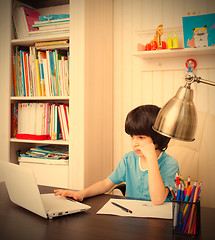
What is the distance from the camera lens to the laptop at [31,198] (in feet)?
3.36

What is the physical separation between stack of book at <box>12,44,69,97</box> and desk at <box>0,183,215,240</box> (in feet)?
4.07

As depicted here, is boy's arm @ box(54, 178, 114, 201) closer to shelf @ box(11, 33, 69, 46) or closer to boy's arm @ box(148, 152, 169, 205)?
boy's arm @ box(148, 152, 169, 205)

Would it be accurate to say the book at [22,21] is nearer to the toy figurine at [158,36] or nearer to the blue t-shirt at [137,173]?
the toy figurine at [158,36]

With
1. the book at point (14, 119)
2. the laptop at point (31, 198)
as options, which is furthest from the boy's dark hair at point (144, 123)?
the book at point (14, 119)

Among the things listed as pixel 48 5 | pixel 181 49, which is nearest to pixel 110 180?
pixel 181 49

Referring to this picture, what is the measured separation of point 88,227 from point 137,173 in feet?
2.07

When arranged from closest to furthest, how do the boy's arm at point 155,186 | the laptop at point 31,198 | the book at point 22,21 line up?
the laptop at point 31,198 → the boy's arm at point 155,186 → the book at point 22,21

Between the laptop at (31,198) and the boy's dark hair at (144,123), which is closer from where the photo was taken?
the laptop at (31,198)

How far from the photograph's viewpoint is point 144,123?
1.42m

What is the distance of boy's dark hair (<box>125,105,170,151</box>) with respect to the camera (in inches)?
55.6

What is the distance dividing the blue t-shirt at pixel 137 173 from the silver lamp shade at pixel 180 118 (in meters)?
0.63

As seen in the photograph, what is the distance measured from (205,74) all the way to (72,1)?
1131mm

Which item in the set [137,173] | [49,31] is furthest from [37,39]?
[137,173]

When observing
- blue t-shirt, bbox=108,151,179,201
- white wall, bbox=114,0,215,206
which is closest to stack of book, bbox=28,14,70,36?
white wall, bbox=114,0,215,206
